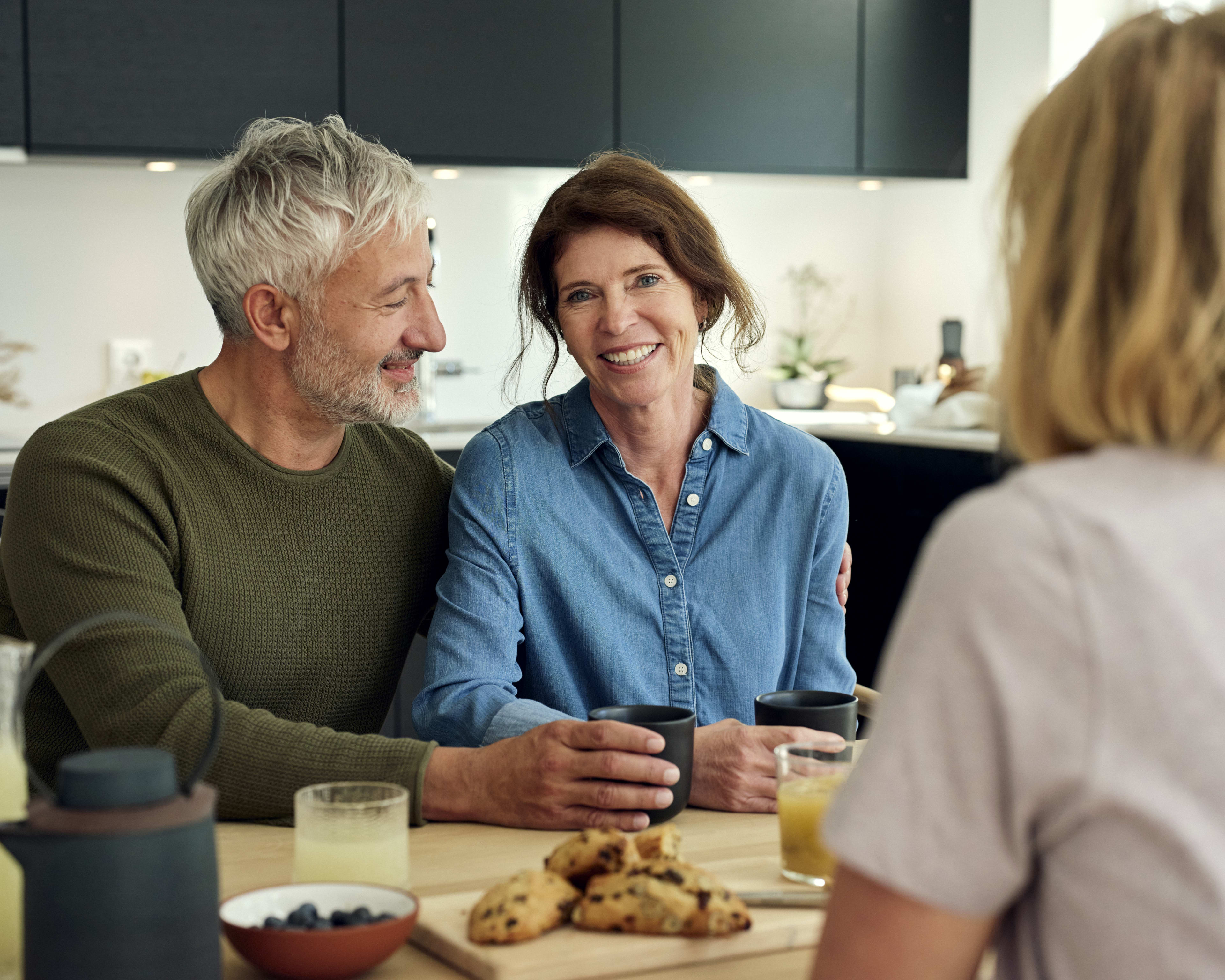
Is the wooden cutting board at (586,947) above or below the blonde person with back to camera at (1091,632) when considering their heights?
below

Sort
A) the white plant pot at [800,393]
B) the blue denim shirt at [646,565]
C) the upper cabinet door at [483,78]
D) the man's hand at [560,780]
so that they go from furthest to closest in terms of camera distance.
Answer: the white plant pot at [800,393], the upper cabinet door at [483,78], the blue denim shirt at [646,565], the man's hand at [560,780]

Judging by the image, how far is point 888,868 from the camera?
0.55m

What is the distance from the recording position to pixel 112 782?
66 cm

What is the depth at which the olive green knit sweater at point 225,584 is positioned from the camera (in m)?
1.17

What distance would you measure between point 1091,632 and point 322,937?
1.55ft

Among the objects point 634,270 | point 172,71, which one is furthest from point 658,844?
point 172,71

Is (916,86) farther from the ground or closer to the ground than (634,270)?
farther from the ground

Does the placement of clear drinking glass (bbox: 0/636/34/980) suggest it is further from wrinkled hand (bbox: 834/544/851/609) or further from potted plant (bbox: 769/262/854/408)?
potted plant (bbox: 769/262/854/408)

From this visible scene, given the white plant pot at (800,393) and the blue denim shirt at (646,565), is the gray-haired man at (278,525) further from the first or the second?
the white plant pot at (800,393)

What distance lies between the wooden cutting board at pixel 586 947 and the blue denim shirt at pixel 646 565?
61cm

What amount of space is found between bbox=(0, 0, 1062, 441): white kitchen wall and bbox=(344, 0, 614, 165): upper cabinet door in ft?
0.46

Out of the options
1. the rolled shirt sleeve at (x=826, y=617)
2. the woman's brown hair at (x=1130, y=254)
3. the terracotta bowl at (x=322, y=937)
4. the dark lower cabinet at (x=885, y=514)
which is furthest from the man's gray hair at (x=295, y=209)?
the dark lower cabinet at (x=885, y=514)

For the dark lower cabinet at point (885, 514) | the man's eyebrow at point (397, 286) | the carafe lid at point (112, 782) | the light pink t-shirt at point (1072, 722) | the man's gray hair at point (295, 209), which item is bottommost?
the dark lower cabinet at point (885, 514)

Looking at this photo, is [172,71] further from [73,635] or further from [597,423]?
[73,635]
